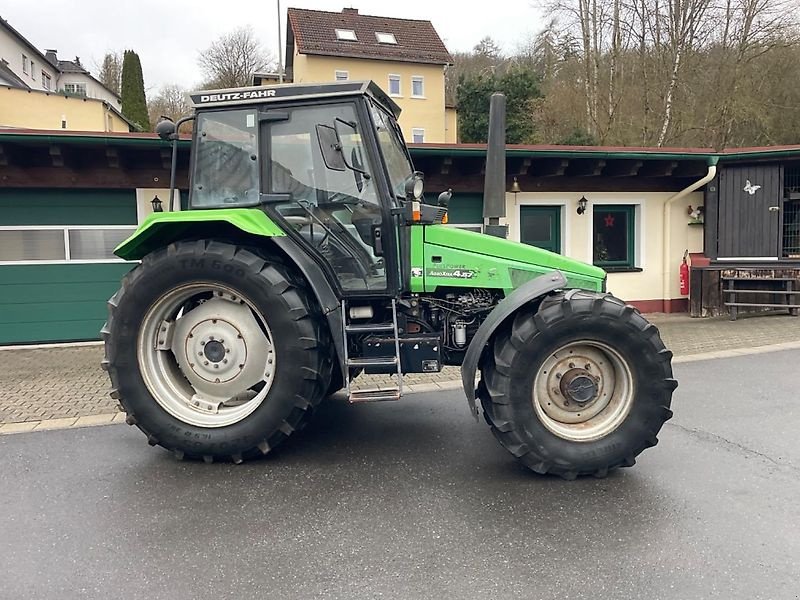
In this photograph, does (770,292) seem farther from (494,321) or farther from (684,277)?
(494,321)

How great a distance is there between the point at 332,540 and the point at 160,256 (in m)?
2.24

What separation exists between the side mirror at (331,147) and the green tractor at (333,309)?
1cm

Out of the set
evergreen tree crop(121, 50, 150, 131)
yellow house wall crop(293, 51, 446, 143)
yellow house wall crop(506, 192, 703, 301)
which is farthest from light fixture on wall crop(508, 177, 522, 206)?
evergreen tree crop(121, 50, 150, 131)

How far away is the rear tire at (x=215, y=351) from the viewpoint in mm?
3957

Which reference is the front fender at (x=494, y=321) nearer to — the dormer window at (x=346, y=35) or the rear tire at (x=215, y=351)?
the rear tire at (x=215, y=351)

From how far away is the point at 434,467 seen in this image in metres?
4.06

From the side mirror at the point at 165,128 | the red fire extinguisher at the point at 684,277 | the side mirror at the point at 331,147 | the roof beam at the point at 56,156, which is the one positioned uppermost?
the roof beam at the point at 56,156

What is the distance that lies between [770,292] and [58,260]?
11.7 m

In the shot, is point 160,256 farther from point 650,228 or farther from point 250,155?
point 650,228

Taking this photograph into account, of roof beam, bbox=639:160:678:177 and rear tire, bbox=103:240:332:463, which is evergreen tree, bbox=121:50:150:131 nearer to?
roof beam, bbox=639:160:678:177

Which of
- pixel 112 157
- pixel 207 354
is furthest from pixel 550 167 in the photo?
pixel 207 354

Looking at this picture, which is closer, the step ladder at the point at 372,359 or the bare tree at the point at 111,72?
the step ladder at the point at 372,359

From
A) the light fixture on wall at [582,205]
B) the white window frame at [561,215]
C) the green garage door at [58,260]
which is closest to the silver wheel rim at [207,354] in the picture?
the green garage door at [58,260]

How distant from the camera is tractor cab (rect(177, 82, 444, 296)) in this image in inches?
161
